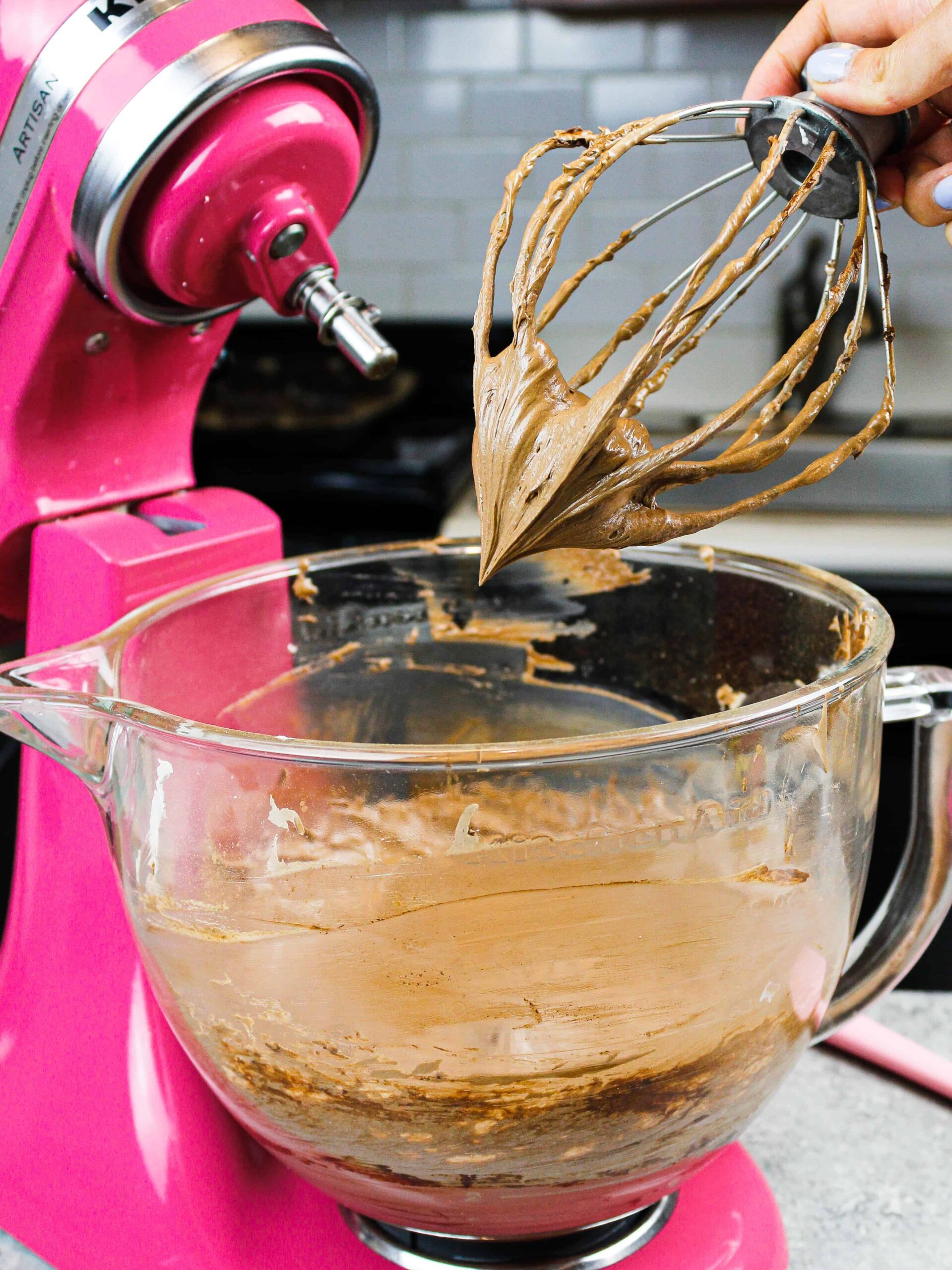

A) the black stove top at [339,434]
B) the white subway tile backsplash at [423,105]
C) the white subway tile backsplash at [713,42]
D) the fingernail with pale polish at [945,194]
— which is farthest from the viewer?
the white subway tile backsplash at [423,105]

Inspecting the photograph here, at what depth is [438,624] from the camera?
557 millimetres

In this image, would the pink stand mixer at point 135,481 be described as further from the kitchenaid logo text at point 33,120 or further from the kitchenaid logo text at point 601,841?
the kitchenaid logo text at point 601,841

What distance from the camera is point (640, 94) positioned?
1.67 metres

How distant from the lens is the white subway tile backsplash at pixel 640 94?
1.66 m

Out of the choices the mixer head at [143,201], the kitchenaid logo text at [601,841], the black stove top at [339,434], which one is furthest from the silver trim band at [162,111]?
the black stove top at [339,434]

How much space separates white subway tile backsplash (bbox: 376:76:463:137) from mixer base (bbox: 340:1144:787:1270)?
62.6 inches

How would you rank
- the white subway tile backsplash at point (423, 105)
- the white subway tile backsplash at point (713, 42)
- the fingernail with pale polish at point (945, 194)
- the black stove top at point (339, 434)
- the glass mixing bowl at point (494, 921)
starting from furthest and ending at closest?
the white subway tile backsplash at point (423, 105)
the white subway tile backsplash at point (713, 42)
the black stove top at point (339, 434)
the fingernail with pale polish at point (945, 194)
the glass mixing bowl at point (494, 921)

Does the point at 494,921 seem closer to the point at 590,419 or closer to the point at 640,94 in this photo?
the point at 590,419

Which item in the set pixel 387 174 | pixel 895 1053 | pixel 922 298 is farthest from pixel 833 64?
pixel 387 174

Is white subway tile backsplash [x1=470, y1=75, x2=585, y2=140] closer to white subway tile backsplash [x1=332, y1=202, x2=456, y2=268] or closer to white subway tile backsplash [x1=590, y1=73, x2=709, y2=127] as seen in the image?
white subway tile backsplash [x1=590, y1=73, x2=709, y2=127]

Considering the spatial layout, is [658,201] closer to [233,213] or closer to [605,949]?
[233,213]

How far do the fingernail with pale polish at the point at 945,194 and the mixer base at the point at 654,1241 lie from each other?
384 mm

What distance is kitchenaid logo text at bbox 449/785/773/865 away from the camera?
1.09 feet

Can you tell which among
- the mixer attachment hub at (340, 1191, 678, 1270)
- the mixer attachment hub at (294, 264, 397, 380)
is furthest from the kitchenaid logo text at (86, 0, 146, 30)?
the mixer attachment hub at (340, 1191, 678, 1270)
